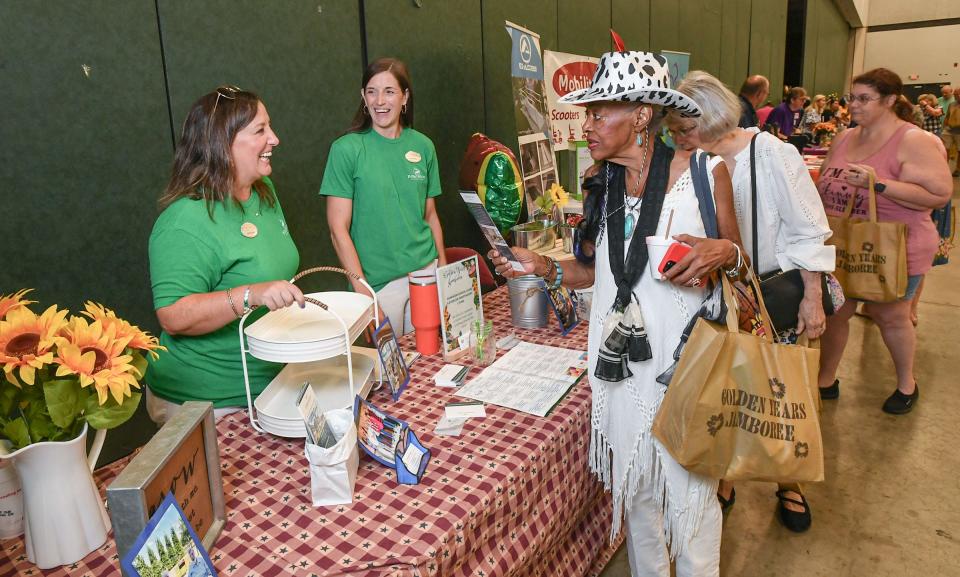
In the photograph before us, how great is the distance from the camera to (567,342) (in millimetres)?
2182

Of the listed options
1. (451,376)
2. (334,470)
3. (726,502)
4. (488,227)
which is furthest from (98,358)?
(726,502)

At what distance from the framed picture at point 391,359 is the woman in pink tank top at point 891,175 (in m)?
2.27

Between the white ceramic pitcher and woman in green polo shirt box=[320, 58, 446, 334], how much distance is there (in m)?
1.25

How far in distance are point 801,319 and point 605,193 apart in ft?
3.05

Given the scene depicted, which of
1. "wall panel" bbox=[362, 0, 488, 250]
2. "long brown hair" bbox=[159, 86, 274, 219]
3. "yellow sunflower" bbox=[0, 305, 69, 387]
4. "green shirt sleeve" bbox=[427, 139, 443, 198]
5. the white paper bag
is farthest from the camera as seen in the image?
"wall panel" bbox=[362, 0, 488, 250]

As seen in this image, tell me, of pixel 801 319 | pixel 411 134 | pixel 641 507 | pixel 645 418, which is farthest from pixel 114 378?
pixel 801 319

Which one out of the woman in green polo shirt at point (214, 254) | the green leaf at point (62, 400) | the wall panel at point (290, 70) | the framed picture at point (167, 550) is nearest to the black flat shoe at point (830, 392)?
the wall panel at point (290, 70)

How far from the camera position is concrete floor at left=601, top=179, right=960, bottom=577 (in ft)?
7.47

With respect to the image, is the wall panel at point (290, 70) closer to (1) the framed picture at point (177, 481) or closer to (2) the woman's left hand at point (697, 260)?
(1) the framed picture at point (177, 481)

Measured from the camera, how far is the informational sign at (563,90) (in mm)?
4199

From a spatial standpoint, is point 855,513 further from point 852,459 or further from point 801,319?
point 801,319

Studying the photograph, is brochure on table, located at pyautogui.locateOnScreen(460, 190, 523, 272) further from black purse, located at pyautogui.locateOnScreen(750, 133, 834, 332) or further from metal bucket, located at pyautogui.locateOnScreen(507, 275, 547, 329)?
black purse, located at pyautogui.locateOnScreen(750, 133, 834, 332)

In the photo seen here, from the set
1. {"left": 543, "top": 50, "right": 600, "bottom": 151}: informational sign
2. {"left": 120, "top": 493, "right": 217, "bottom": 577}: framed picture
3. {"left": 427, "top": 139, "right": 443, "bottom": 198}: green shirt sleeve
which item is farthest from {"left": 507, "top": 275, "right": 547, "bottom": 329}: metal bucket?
{"left": 543, "top": 50, "right": 600, "bottom": 151}: informational sign

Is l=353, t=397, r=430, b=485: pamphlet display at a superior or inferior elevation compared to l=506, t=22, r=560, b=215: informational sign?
inferior
